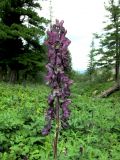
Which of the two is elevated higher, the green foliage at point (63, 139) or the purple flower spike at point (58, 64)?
the purple flower spike at point (58, 64)

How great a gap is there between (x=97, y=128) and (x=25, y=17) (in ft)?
86.8

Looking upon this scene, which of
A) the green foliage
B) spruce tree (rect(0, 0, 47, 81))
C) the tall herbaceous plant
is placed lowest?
the green foliage

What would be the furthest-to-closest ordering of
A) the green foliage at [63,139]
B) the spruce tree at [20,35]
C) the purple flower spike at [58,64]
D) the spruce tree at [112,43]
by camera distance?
Result: the spruce tree at [112,43], the spruce tree at [20,35], the green foliage at [63,139], the purple flower spike at [58,64]

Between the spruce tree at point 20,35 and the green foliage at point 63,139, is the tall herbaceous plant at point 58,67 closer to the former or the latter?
the green foliage at point 63,139

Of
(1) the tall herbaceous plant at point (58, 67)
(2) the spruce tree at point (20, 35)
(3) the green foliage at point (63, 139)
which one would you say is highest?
(2) the spruce tree at point (20, 35)

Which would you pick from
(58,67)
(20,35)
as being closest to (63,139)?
(58,67)

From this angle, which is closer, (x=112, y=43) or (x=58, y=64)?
(x=58, y=64)

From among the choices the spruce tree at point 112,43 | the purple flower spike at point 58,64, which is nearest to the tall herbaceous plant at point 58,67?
the purple flower spike at point 58,64

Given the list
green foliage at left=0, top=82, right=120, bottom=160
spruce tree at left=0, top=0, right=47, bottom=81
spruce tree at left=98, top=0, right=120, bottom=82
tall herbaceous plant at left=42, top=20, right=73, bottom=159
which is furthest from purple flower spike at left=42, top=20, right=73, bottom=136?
spruce tree at left=98, top=0, right=120, bottom=82

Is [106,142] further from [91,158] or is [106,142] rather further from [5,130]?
[5,130]

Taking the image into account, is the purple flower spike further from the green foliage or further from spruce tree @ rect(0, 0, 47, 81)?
spruce tree @ rect(0, 0, 47, 81)

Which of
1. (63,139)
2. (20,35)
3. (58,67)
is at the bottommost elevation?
(63,139)

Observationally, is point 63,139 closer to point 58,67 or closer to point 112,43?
point 58,67

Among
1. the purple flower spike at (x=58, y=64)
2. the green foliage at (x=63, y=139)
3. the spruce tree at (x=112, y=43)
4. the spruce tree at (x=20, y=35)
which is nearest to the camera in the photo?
the purple flower spike at (x=58, y=64)
